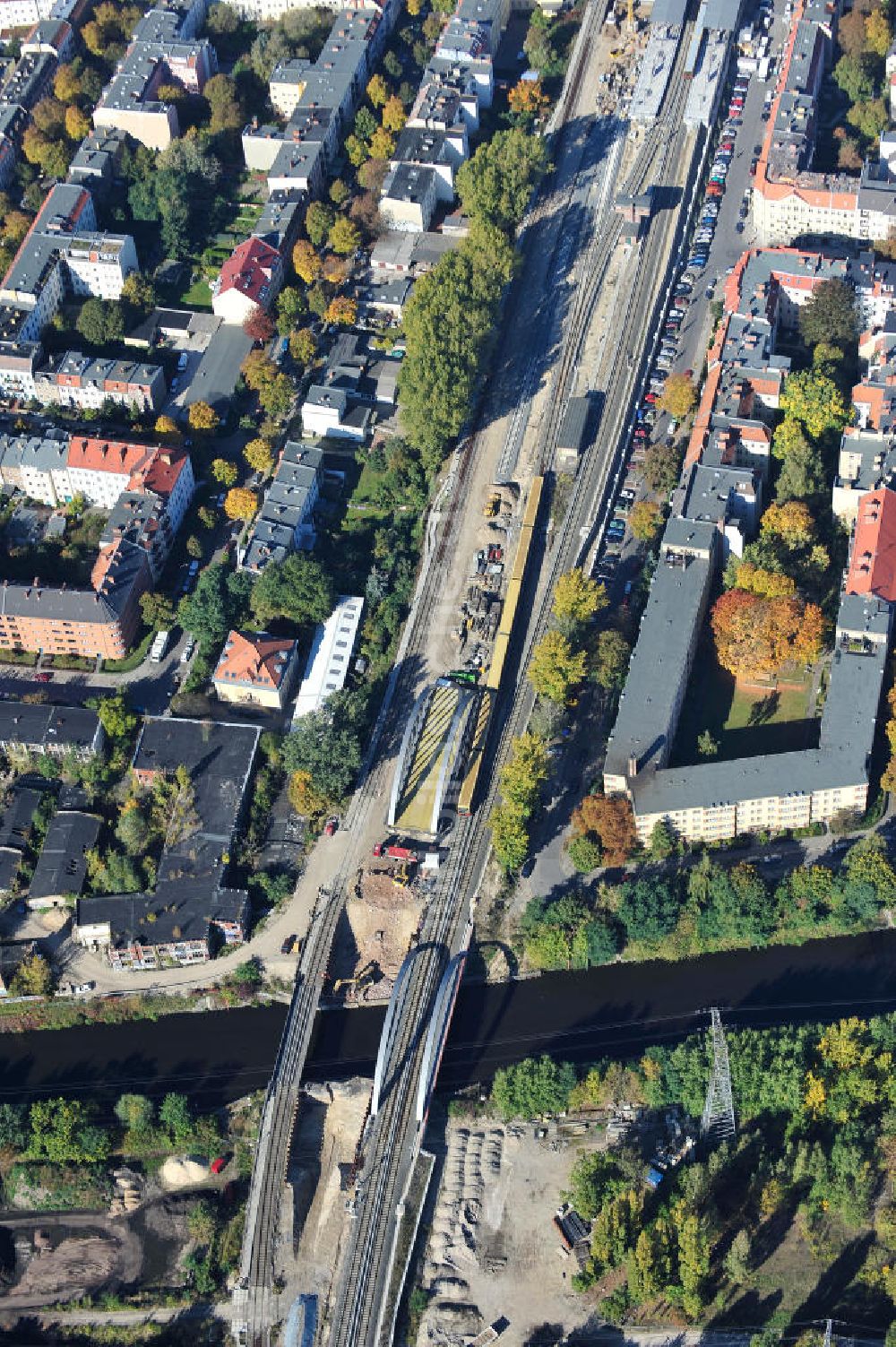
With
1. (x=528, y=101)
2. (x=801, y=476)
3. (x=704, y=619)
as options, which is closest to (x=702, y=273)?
(x=528, y=101)

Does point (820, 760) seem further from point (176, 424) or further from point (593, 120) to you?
point (593, 120)

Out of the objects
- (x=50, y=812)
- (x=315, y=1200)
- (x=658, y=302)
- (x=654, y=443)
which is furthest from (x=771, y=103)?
(x=315, y=1200)

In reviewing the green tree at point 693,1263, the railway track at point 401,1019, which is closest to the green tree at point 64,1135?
the railway track at point 401,1019

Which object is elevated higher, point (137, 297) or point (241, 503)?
point (137, 297)

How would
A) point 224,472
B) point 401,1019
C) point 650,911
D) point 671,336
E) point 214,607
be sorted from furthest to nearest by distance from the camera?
point 671,336, point 224,472, point 214,607, point 650,911, point 401,1019

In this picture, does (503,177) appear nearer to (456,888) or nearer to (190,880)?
(456,888)

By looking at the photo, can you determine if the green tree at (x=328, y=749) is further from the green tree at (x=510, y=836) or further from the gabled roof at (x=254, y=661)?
the green tree at (x=510, y=836)
